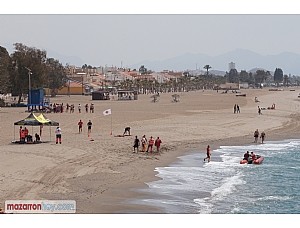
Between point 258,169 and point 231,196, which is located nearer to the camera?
point 231,196

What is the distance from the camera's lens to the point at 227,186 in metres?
20.7

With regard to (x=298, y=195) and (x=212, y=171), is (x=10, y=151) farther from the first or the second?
(x=298, y=195)

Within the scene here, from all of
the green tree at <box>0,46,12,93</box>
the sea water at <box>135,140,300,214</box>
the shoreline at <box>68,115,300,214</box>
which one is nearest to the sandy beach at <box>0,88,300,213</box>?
the shoreline at <box>68,115,300,214</box>

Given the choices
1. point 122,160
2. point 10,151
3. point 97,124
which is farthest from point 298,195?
point 97,124

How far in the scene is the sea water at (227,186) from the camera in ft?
57.2

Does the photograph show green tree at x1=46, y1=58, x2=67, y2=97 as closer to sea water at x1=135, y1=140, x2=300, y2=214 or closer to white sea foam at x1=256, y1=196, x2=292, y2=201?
sea water at x1=135, y1=140, x2=300, y2=214

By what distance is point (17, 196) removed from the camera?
1628 cm

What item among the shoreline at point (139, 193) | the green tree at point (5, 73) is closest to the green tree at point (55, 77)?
the green tree at point (5, 73)

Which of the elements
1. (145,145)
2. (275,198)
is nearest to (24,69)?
(145,145)

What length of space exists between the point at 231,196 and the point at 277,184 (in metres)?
3.23

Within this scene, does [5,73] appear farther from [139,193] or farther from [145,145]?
[139,193]

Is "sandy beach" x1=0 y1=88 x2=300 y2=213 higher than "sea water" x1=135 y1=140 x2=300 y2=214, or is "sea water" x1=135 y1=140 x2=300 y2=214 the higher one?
"sandy beach" x1=0 y1=88 x2=300 y2=213

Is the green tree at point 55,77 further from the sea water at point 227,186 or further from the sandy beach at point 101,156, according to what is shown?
the sea water at point 227,186

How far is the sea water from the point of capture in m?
17.4
